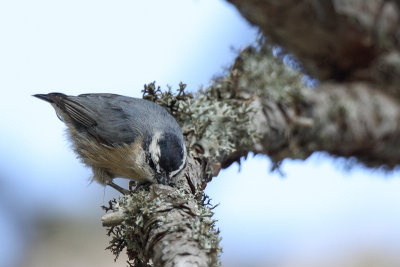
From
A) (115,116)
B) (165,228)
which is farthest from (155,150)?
(165,228)

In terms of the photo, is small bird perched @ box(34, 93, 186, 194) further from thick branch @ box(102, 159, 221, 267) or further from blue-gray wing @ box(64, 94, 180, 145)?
thick branch @ box(102, 159, 221, 267)

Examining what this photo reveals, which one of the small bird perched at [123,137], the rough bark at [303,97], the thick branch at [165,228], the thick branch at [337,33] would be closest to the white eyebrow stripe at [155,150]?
the small bird perched at [123,137]

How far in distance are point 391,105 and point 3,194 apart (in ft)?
12.0

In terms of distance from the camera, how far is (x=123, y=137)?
11.5ft

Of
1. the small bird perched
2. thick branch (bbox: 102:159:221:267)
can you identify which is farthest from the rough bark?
thick branch (bbox: 102:159:221:267)

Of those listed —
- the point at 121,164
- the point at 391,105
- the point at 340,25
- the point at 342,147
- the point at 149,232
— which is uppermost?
the point at 340,25

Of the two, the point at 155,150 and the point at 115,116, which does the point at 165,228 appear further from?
the point at 115,116

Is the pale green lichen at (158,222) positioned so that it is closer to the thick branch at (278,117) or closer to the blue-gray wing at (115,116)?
the thick branch at (278,117)

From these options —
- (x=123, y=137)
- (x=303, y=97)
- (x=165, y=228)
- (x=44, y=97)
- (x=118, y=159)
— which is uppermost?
(x=44, y=97)

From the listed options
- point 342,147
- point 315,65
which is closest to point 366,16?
point 315,65

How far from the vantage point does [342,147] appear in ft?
10.1

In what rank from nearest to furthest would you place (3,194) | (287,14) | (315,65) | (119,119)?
(287,14)
(315,65)
(119,119)
(3,194)

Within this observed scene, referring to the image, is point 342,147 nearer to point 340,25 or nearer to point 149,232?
point 340,25

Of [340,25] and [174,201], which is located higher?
[340,25]
